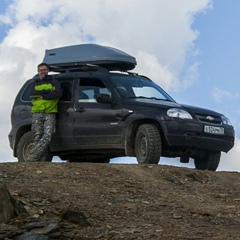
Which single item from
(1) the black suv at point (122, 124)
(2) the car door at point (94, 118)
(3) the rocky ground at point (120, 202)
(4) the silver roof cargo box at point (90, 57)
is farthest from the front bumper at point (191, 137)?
(4) the silver roof cargo box at point (90, 57)

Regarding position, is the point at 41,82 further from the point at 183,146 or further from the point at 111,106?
the point at 183,146

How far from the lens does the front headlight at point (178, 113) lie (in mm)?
13256

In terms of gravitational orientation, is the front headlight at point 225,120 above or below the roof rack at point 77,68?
below

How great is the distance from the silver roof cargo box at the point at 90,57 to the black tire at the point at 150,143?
6.20 ft

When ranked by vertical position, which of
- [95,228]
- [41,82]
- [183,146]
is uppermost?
[41,82]

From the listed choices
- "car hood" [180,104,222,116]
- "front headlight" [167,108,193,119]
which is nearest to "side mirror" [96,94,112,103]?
"front headlight" [167,108,193,119]

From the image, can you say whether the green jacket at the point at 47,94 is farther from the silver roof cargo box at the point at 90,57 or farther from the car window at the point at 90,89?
the silver roof cargo box at the point at 90,57

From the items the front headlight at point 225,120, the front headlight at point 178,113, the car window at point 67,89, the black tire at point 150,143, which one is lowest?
the black tire at point 150,143

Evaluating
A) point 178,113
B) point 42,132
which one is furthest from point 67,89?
point 178,113

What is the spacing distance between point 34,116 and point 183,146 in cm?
306

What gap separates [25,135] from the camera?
1498cm

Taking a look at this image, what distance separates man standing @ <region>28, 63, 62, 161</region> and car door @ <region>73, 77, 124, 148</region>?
1.52ft

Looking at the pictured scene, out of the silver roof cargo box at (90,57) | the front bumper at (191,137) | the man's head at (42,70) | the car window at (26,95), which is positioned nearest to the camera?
the front bumper at (191,137)

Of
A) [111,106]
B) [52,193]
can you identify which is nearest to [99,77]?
[111,106]
